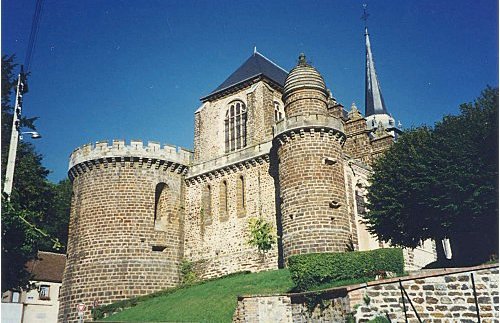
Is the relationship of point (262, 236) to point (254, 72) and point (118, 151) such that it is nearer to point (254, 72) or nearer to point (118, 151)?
point (118, 151)

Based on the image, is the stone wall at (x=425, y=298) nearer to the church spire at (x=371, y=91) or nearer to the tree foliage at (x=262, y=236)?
the tree foliage at (x=262, y=236)

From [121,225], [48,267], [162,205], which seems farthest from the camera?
[48,267]

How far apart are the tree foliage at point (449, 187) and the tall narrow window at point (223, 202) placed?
8.55 metres

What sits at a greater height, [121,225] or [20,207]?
[121,225]

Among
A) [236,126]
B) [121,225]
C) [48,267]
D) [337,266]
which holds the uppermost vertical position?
[236,126]

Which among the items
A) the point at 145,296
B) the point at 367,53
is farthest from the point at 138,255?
the point at 367,53

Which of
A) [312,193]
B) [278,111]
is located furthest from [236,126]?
[312,193]

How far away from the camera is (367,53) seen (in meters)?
67.7

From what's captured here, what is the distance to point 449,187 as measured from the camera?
21.3m

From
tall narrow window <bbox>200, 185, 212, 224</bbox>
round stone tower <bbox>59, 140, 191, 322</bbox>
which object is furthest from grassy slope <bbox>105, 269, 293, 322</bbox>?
tall narrow window <bbox>200, 185, 212, 224</bbox>

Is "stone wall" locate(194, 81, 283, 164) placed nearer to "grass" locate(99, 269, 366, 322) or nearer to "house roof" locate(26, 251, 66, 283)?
"grass" locate(99, 269, 366, 322)

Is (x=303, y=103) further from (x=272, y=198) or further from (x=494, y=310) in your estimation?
(x=494, y=310)

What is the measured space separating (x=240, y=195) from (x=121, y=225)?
22.9ft

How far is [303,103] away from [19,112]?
47.1ft
